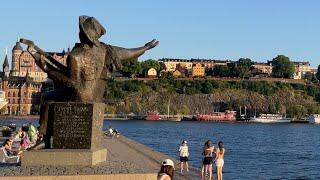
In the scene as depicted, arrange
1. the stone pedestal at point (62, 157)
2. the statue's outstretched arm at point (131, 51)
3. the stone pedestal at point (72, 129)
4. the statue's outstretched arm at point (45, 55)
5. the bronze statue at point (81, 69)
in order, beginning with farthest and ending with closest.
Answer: the statue's outstretched arm at point (131, 51) → the statue's outstretched arm at point (45, 55) → the bronze statue at point (81, 69) → the stone pedestal at point (72, 129) → the stone pedestal at point (62, 157)

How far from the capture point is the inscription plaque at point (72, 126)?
1252cm

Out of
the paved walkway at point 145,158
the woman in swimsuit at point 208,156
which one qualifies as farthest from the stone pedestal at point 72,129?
the woman in swimsuit at point 208,156

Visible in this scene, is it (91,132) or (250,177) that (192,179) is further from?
(91,132)

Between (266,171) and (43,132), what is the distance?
26.2 meters

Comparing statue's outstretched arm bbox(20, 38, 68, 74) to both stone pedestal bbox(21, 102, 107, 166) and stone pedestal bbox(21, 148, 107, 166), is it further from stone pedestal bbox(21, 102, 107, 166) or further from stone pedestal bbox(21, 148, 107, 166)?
stone pedestal bbox(21, 148, 107, 166)

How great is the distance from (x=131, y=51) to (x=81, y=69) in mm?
1507

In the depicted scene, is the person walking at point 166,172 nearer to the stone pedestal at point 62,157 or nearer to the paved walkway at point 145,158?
the stone pedestal at point 62,157

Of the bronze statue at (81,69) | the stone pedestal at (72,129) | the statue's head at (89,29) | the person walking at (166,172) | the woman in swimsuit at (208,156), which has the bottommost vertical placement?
the woman in swimsuit at (208,156)

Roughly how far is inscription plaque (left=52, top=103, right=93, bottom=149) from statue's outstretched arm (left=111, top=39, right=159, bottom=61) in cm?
176

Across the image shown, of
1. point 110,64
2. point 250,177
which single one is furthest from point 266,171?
point 110,64

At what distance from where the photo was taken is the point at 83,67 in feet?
42.8

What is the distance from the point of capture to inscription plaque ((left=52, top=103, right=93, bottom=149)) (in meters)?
12.5

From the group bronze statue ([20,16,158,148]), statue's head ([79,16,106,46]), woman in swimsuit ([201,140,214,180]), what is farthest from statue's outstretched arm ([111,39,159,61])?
woman in swimsuit ([201,140,214,180])

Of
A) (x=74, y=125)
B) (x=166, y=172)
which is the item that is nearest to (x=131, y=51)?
(x=74, y=125)
